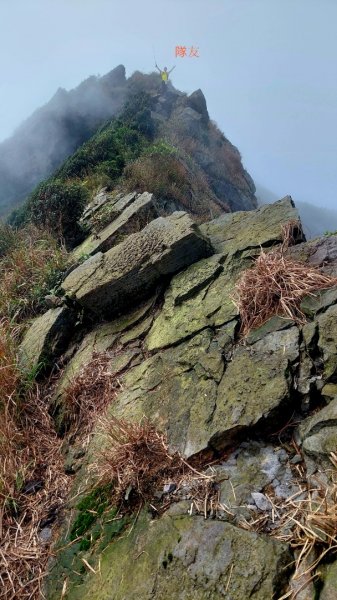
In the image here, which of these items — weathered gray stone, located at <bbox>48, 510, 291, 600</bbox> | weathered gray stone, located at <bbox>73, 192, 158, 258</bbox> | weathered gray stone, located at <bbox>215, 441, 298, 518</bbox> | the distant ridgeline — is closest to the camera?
weathered gray stone, located at <bbox>48, 510, 291, 600</bbox>

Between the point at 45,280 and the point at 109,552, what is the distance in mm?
4190

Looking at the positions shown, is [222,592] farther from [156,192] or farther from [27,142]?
[27,142]

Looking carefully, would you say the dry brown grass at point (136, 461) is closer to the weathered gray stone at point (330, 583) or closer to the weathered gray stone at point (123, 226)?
the weathered gray stone at point (330, 583)

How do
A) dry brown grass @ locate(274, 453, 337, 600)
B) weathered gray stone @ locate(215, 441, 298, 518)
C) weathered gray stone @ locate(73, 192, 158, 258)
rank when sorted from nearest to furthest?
dry brown grass @ locate(274, 453, 337, 600), weathered gray stone @ locate(215, 441, 298, 518), weathered gray stone @ locate(73, 192, 158, 258)

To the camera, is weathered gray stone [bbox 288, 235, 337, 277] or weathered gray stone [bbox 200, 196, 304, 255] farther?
weathered gray stone [bbox 200, 196, 304, 255]

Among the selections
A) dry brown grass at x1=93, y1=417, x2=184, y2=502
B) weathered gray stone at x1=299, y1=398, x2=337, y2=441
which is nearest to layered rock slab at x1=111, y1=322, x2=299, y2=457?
dry brown grass at x1=93, y1=417, x2=184, y2=502

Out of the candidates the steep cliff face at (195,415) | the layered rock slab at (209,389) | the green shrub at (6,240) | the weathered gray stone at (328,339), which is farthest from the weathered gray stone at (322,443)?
the green shrub at (6,240)

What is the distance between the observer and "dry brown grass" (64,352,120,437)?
12.1ft

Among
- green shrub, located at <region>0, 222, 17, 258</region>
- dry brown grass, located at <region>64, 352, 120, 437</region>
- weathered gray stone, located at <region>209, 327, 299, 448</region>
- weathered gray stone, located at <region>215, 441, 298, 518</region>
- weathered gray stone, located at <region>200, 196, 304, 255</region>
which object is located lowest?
weathered gray stone, located at <region>215, 441, 298, 518</region>

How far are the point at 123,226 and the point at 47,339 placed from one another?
240cm

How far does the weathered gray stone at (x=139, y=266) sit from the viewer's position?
14.5 feet

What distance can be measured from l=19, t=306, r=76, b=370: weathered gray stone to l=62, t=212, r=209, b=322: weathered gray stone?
330 millimetres

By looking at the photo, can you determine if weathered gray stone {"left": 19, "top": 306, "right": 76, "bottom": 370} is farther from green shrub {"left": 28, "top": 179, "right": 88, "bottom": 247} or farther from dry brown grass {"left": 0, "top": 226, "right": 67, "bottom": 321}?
green shrub {"left": 28, "top": 179, "right": 88, "bottom": 247}

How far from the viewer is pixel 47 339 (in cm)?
461
